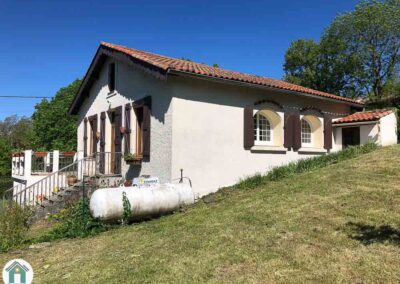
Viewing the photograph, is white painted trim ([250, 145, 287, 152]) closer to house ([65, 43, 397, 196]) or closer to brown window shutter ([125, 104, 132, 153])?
house ([65, 43, 397, 196])

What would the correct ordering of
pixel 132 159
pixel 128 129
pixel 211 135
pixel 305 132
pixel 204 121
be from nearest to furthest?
pixel 204 121
pixel 211 135
pixel 132 159
pixel 128 129
pixel 305 132

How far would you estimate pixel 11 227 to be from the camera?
23.5 ft

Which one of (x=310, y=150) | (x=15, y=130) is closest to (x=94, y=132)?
(x=310, y=150)

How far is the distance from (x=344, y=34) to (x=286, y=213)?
29.6 metres

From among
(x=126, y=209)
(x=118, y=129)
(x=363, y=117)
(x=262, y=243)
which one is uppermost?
(x=363, y=117)

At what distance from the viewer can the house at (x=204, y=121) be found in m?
10.2

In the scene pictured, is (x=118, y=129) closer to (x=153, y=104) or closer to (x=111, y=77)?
(x=111, y=77)

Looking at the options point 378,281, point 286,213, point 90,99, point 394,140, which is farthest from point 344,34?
point 378,281

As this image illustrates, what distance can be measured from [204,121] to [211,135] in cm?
49

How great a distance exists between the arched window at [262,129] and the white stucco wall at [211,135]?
0.97 metres

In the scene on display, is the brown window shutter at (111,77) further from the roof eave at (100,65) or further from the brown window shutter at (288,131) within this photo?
the brown window shutter at (288,131)

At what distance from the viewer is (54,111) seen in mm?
39594

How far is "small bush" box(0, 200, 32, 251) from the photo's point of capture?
23.3 ft

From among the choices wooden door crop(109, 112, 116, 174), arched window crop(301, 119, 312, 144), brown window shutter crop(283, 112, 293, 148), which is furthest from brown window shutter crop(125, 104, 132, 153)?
arched window crop(301, 119, 312, 144)
